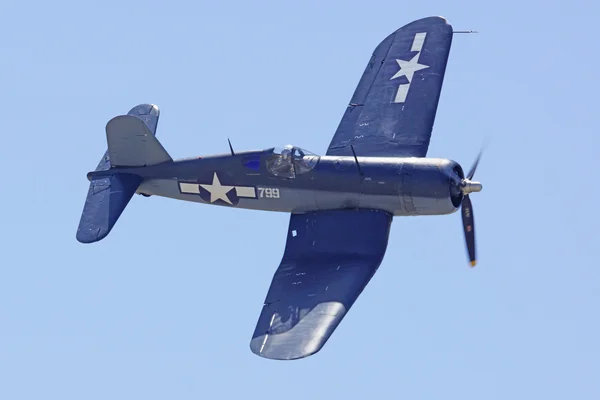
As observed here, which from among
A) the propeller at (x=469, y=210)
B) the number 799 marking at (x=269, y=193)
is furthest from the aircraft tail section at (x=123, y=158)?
the propeller at (x=469, y=210)

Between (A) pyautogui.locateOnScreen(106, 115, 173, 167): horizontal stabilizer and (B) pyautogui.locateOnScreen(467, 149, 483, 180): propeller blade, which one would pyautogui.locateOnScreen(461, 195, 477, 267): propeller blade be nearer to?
(B) pyautogui.locateOnScreen(467, 149, 483, 180): propeller blade

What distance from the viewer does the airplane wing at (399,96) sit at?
1294 inches

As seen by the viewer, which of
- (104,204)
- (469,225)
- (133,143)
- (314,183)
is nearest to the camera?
(469,225)

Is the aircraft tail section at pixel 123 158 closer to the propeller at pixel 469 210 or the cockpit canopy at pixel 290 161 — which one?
the cockpit canopy at pixel 290 161

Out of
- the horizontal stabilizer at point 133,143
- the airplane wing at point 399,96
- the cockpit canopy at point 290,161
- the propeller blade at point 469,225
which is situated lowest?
the propeller blade at point 469,225

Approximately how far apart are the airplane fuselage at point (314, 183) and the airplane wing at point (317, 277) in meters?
0.37

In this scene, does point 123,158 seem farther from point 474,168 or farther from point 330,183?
point 474,168

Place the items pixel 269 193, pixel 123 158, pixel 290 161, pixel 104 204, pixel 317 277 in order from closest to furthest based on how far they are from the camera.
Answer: pixel 317 277, pixel 290 161, pixel 269 193, pixel 104 204, pixel 123 158

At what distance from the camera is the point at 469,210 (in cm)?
3130

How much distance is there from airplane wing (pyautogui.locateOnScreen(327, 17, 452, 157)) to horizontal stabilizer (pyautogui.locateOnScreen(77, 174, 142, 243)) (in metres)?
4.51

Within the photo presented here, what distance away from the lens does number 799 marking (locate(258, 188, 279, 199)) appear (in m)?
32.3

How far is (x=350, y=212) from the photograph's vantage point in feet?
104

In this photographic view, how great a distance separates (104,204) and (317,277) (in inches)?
211

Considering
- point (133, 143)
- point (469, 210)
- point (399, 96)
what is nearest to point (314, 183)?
point (469, 210)
